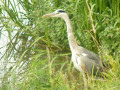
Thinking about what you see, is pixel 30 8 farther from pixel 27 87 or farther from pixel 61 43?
pixel 27 87

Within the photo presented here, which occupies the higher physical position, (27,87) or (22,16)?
(22,16)

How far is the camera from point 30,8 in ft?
19.4

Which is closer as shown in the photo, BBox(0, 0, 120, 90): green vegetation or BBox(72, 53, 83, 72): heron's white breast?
BBox(0, 0, 120, 90): green vegetation

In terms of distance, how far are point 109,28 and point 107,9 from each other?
15.7 inches

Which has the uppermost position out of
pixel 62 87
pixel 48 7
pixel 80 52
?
pixel 48 7

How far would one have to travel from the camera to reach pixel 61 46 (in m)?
5.33

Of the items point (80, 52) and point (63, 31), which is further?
point (63, 31)

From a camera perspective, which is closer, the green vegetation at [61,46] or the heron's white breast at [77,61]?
the green vegetation at [61,46]

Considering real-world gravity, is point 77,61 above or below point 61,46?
below

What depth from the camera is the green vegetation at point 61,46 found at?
9.33ft

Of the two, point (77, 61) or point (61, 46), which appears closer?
point (77, 61)

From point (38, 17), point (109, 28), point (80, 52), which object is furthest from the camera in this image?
point (38, 17)

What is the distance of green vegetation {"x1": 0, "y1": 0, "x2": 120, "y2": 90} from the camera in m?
2.84

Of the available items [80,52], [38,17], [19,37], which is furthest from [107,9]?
[19,37]
